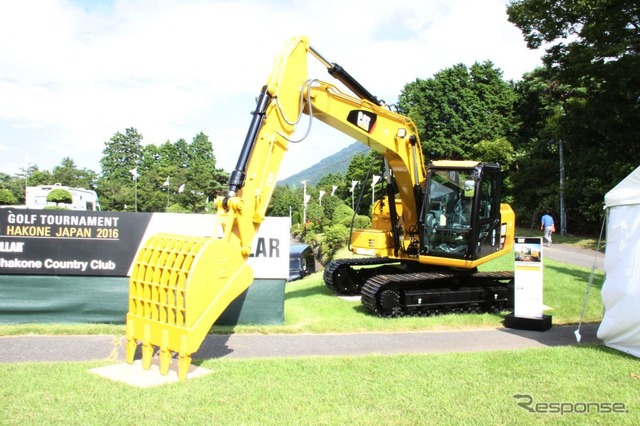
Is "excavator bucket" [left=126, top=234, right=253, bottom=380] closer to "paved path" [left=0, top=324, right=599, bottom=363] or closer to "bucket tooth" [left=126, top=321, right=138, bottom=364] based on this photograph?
"bucket tooth" [left=126, top=321, right=138, bottom=364]

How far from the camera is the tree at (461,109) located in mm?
50188

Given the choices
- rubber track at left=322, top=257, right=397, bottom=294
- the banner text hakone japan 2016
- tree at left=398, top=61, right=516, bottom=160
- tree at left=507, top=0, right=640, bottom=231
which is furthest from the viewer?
tree at left=398, top=61, right=516, bottom=160

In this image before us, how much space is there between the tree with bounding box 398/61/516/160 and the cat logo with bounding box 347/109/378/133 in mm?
41912

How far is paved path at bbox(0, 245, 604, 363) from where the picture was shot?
6656 millimetres

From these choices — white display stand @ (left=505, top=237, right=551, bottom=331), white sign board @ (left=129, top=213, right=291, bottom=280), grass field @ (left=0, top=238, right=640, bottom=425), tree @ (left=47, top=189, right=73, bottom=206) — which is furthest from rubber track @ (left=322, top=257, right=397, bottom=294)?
tree @ (left=47, top=189, right=73, bottom=206)

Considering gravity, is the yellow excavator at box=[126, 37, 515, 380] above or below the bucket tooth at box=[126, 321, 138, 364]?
above

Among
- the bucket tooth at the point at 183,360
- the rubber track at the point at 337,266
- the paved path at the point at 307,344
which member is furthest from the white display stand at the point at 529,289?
the bucket tooth at the point at 183,360

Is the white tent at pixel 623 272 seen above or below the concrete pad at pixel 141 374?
above

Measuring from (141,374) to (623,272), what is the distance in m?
6.42

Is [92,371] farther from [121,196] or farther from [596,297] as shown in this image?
[121,196]

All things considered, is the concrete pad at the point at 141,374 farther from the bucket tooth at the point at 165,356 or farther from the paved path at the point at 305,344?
the paved path at the point at 305,344

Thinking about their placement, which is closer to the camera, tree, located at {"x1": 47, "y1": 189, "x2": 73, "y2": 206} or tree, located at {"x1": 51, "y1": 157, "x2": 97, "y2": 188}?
tree, located at {"x1": 47, "y1": 189, "x2": 73, "y2": 206}

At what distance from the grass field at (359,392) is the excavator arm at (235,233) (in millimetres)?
625

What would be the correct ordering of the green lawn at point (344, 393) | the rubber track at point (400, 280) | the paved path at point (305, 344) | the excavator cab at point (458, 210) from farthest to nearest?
1. the excavator cab at point (458, 210)
2. the rubber track at point (400, 280)
3. the paved path at point (305, 344)
4. the green lawn at point (344, 393)
